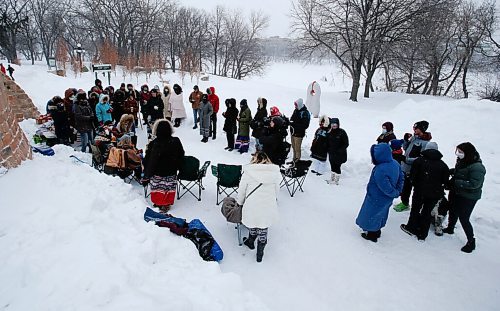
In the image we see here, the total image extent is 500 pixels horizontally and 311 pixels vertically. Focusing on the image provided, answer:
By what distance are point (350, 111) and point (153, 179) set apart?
10.9 metres

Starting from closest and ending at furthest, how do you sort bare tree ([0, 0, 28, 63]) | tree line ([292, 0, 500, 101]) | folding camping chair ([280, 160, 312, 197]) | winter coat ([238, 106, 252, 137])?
folding camping chair ([280, 160, 312, 197]) → winter coat ([238, 106, 252, 137]) → tree line ([292, 0, 500, 101]) → bare tree ([0, 0, 28, 63])

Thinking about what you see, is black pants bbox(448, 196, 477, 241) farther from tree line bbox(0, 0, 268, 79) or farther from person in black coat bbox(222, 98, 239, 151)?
tree line bbox(0, 0, 268, 79)

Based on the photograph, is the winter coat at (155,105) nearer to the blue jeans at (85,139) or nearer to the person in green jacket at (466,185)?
the blue jeans at (85,139)

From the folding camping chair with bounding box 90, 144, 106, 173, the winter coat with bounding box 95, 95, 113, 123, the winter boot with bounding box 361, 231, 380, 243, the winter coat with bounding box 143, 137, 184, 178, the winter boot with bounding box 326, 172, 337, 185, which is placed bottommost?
the winter boot with bounding box 361, 231, 380, 243

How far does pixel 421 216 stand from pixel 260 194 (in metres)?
3.08

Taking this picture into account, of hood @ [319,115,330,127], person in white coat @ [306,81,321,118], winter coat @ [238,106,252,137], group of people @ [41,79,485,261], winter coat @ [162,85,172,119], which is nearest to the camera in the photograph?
group of people @ [41,79,485,261]

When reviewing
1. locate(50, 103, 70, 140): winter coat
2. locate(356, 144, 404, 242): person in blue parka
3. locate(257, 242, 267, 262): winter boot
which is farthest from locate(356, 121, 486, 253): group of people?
locate(50, 103, 70, 140): winter coat

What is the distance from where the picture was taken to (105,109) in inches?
362

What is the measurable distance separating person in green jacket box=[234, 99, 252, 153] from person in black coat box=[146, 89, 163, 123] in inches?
126

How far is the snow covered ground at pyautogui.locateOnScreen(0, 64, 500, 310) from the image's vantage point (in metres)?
2.80

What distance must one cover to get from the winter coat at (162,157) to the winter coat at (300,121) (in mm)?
3476

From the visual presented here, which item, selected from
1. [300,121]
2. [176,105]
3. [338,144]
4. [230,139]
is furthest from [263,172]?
[176,105]

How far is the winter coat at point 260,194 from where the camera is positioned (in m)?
4.26

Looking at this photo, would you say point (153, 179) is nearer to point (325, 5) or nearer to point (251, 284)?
point (251, 284)
